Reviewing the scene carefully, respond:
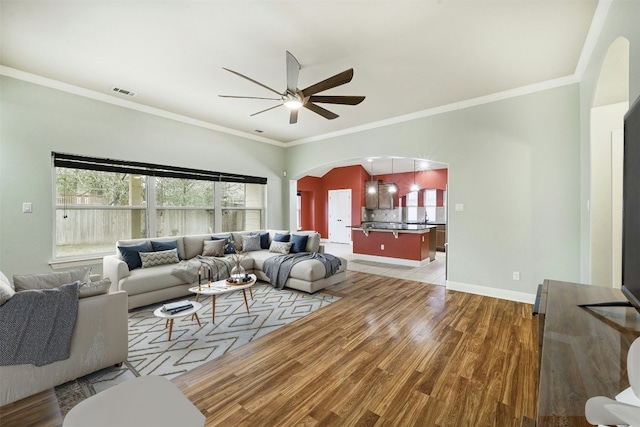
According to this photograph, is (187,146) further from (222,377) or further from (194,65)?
(222,377)

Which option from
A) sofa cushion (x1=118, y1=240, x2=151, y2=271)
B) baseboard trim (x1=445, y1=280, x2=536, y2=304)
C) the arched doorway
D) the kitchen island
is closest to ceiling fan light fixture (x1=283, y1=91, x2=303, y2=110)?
the arched doorway

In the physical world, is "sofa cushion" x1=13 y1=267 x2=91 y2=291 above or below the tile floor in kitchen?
above

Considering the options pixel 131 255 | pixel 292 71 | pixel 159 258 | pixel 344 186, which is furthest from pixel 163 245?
pixel 344 186

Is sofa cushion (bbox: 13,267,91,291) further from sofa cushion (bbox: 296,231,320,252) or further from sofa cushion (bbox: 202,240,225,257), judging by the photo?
sofa cushion (bbox: 296,231,320,252)

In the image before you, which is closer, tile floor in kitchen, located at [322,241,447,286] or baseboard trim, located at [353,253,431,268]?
tile floor in kitchen, located at [322,241,447,286]

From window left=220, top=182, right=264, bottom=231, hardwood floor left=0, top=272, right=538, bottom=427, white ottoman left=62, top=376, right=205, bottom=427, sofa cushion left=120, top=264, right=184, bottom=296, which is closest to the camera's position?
white ottoman left=62, top=376, right=205, bottom=427

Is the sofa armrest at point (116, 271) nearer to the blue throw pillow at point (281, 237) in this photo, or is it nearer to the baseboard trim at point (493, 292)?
the blue throw pillow at point (281, 237)

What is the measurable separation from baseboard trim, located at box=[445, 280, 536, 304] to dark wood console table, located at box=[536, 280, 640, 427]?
2459 mm

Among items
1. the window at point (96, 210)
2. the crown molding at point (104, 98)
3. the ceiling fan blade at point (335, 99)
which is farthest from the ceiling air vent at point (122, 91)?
the ceiling fan blade at point (335, 99)

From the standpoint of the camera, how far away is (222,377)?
2.10 metres

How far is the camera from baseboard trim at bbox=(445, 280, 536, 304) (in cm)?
378

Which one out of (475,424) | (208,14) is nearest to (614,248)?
(475,424)

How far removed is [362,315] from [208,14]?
137 inches

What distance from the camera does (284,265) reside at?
4.31 meters
